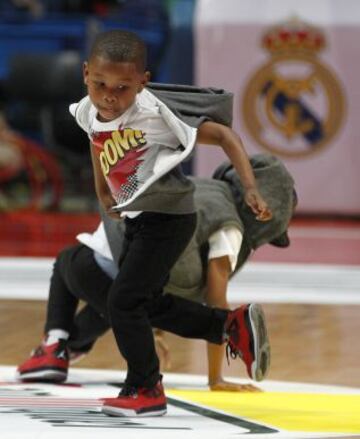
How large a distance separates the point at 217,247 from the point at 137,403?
0.72 m

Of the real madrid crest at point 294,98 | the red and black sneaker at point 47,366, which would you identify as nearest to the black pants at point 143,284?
the red and black sneaker at point 47,366

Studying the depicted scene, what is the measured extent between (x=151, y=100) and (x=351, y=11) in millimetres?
7728

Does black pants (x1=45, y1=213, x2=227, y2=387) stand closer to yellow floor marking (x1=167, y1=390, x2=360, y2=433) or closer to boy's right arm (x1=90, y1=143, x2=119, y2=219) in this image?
boy's right arm (x1=90, y1=143, x2=119, y2=219)

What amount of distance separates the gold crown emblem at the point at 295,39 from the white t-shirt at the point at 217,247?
6816 mm

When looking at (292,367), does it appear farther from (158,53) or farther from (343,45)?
(158,53)

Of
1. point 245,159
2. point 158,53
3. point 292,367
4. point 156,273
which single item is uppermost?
point 158,53

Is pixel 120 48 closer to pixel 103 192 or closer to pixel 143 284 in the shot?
pixel 103 192

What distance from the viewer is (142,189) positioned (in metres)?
4.22

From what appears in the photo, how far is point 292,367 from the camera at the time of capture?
5625mm

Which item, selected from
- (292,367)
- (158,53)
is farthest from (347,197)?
(292,367)

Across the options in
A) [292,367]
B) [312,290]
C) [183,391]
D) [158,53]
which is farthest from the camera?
[158,53]

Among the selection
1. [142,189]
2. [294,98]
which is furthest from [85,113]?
[294,98]

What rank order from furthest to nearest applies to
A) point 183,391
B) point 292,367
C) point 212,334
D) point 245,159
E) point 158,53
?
point 158,53
point 292,367
point 183,391
point 212,334
point 245,159

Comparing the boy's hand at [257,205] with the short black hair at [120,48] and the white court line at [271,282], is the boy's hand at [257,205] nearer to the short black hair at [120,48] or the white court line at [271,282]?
the short black hair at [120,48]
